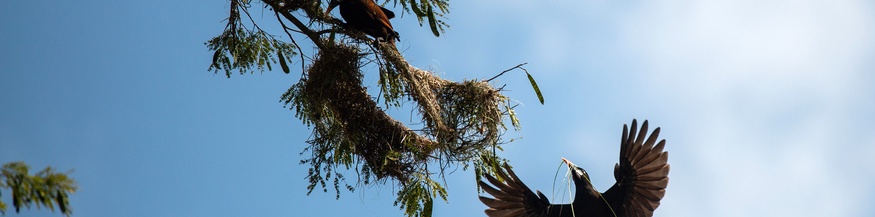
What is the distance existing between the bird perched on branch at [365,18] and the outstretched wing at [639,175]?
1.19 m

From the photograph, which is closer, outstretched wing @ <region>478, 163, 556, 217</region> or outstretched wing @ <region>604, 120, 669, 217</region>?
outstretched wing @ <region>604, 120, 669, 217</region>

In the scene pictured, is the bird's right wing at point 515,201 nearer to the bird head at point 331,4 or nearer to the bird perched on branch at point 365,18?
the bird perched on branch at point 365,18

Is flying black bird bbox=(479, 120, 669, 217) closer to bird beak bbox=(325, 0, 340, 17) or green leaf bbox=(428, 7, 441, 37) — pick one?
→ green leaf bbox=(428, 7, 441, 37)

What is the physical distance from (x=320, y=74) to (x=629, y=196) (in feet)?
5.09

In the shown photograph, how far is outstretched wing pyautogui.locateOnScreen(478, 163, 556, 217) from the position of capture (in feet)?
18.4

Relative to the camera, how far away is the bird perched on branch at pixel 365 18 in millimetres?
5129

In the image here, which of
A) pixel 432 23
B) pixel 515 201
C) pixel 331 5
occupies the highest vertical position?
pixel 331 5

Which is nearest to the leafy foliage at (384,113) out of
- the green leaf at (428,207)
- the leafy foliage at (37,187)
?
the green leaf at (428,207)

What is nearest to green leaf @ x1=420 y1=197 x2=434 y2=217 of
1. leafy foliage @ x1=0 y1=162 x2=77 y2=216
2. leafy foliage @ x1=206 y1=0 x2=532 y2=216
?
leafy foliage @ x1=206 y1=0 x2=532 y2=216

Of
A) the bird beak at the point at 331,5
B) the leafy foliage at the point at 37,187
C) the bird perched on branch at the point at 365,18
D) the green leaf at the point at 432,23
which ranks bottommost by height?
the leafy foliage at the point at 37,187

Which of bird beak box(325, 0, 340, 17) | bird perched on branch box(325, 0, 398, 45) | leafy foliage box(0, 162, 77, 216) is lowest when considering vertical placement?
leafy foliage box(0, 162, 77, 216)

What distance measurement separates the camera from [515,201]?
564 cm

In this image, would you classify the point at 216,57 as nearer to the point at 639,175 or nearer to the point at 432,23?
the point at 432,23

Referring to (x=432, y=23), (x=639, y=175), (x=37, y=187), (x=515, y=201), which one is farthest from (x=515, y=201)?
(x=37, y=187)
